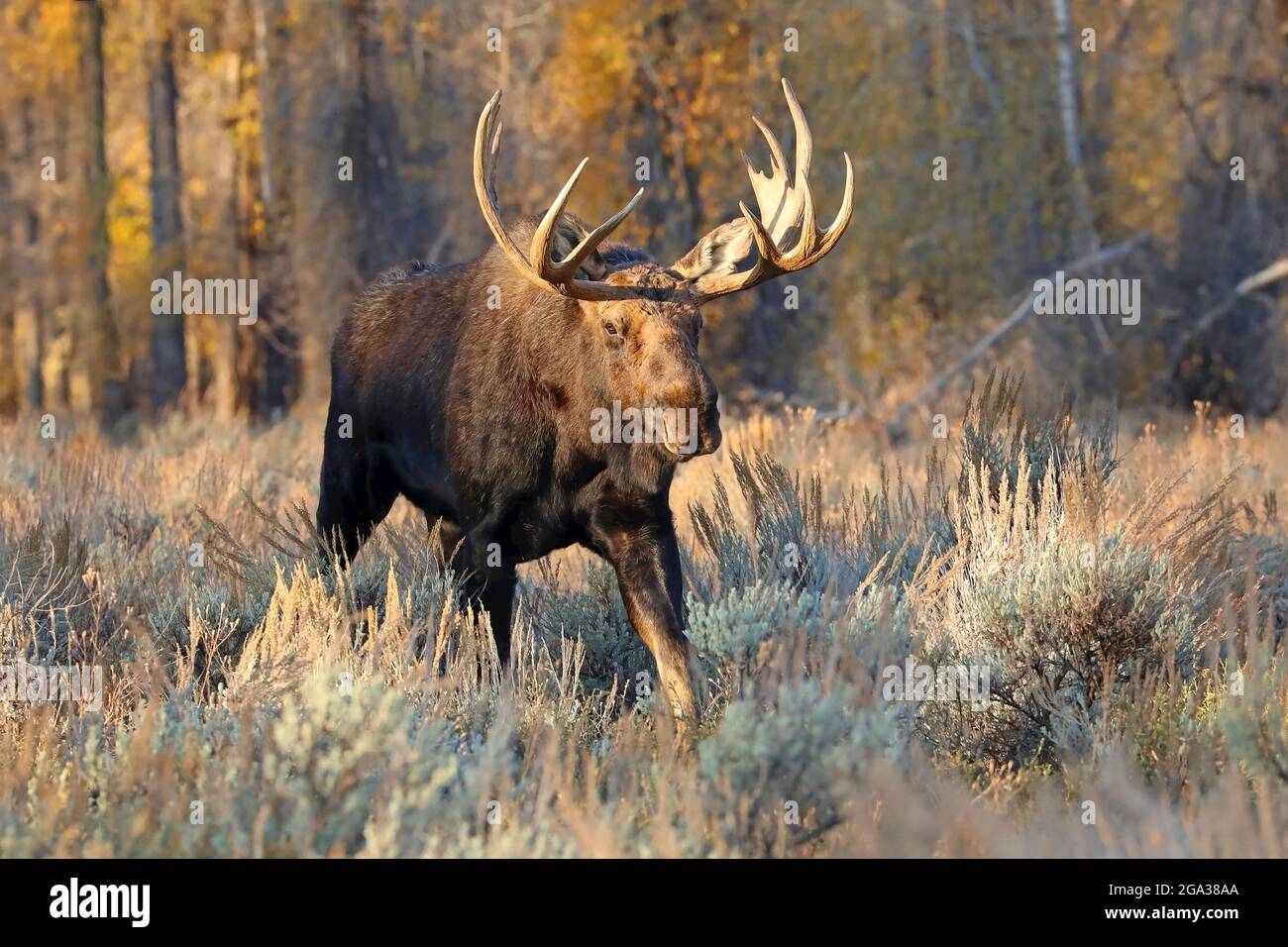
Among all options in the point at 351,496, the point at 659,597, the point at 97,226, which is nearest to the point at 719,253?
the point at 659,597

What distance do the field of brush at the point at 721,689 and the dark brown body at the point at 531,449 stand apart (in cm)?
20

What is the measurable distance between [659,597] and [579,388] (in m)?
0.81

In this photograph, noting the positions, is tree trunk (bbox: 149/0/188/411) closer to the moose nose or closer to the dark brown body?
the dark brown body

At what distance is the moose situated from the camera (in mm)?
6051

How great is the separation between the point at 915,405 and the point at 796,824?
12.5 meters

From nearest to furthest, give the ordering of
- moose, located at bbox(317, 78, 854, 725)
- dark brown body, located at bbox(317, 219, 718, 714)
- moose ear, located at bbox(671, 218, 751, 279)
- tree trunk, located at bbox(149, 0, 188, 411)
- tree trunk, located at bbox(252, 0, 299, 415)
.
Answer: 1. moose, located at bbox(317, 78, 854, 725)
2. dark brown body, located at bbox(317, 219, 718, 714)
3. moose ear, located at bbox(671, 218, 751, 279)
4. tree trunk, located at bbox(252, 0, 299, 415)
5. tree trunk, located at bbox(149, 0, 188, 411)

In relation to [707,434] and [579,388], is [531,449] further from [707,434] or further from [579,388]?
[707,434]

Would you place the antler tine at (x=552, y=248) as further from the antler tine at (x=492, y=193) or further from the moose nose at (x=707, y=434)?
the moose nose at (x=707, y=434)

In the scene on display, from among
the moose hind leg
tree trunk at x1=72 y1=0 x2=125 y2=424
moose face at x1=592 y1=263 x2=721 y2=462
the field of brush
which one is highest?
tree trunk at x1=72 y1=0 x2=125 y2=424

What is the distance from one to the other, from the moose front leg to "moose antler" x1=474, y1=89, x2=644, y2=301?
2.84 ft

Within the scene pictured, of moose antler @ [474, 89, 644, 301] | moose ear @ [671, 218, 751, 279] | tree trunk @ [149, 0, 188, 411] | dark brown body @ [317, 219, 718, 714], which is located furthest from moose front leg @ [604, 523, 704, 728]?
tree trunk @ [149, 0, 188, 411]

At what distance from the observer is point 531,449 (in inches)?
253

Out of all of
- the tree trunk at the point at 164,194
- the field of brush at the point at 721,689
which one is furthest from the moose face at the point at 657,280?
the tree trunk at the point at 164,194

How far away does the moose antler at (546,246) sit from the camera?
19.9 feet
